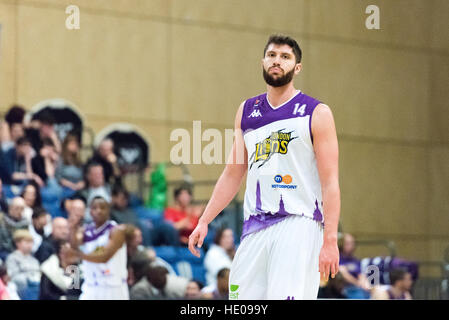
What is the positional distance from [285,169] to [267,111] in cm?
32

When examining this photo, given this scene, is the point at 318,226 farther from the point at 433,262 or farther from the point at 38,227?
the point at 433,262

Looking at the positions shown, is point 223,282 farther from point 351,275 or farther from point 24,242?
point 351,275

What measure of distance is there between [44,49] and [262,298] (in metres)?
8.51

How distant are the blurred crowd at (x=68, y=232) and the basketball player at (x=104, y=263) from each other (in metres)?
0.29

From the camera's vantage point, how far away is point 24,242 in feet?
26.8

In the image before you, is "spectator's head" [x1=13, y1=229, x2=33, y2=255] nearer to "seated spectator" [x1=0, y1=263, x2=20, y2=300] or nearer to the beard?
"seated spectator" [x1=0, y1=263, x2=20, y2=300]

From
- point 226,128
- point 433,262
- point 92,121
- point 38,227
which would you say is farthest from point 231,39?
point 38,227

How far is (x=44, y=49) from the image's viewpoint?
1199 centimetres

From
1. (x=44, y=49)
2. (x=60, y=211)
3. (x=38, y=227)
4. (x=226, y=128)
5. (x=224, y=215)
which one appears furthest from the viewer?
(x=226, y=128)

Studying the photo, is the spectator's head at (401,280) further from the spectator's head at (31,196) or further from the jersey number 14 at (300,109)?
the jersey number 14 at (300,109)

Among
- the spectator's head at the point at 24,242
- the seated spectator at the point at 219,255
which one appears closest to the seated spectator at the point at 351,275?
the seated spectator at the point at 219,255

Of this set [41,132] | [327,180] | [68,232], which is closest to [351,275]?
[68,232]

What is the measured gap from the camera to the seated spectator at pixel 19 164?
955cm

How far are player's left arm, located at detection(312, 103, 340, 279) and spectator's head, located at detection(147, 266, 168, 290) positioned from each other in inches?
178
